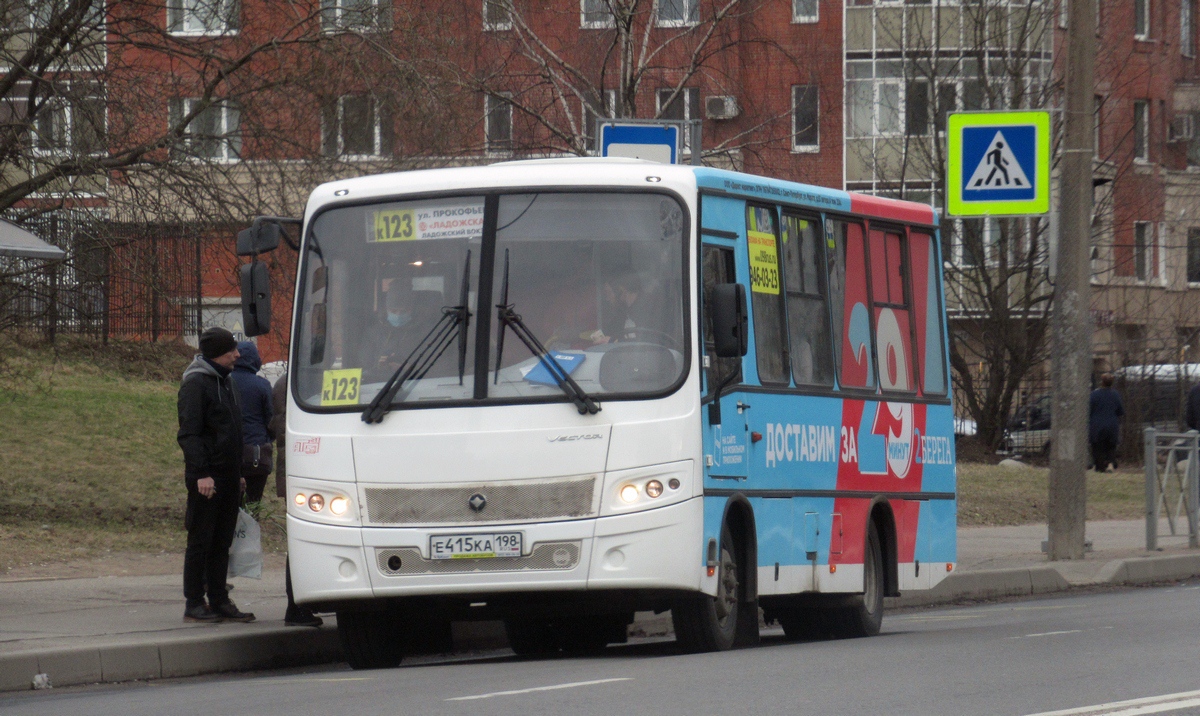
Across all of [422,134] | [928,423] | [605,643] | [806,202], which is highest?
[422,134]

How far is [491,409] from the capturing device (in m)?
10.7

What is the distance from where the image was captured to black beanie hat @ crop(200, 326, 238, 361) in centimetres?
1261

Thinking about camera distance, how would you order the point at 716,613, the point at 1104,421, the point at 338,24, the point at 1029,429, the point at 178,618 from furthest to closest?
the point at 1029,429
the point at 1104,421
the point at 338,24
the point at 178,618
the point at 716,613

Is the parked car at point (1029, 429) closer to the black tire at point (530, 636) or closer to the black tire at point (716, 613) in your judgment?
the black tire at point (530, 636)

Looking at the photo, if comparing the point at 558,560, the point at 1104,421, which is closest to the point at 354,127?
the point at 558,560

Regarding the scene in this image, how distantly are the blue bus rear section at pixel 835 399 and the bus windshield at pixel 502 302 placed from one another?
39cm

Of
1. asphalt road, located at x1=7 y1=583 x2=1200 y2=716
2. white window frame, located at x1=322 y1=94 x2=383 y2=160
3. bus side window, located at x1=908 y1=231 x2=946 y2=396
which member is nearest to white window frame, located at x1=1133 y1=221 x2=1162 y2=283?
white window frame, located at x1=322 y1=94 x2=383 y2=160

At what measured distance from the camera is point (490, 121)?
22703 mm

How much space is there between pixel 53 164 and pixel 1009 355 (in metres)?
19.6

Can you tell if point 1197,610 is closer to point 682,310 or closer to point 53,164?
point 682,310

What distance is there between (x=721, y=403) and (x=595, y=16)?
12393mm

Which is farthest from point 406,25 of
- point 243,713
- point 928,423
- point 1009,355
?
point 1009,355

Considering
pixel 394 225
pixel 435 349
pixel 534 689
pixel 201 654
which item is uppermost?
pixel 394 225

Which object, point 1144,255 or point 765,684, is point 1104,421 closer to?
Answer: point 1144,255
